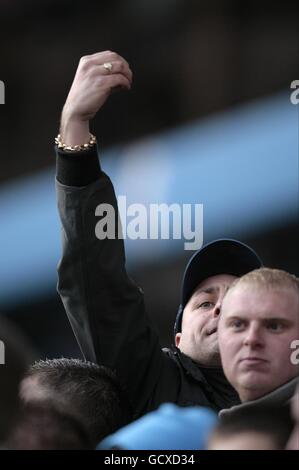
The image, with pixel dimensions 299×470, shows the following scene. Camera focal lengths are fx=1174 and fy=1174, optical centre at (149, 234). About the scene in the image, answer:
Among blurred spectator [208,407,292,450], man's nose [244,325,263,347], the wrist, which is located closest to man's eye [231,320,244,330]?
man's nose [244,325,263,347]

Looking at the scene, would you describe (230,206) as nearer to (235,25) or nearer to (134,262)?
(134,262)

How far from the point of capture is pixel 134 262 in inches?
246

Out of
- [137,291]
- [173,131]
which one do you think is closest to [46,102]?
[173,131]

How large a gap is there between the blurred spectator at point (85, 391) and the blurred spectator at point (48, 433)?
0.27m

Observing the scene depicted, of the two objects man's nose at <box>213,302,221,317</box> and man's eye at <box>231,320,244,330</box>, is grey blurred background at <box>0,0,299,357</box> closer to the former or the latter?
man's nose at <box>213,302,221,317</box>

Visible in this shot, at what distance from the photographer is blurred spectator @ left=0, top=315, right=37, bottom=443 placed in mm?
1815

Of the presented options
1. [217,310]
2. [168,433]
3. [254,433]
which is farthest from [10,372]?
[217,310]

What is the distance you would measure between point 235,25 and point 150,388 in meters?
5.66

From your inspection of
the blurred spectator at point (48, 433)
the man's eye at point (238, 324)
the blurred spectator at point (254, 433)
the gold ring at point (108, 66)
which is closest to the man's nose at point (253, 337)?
the man's eye at point (238, 324)

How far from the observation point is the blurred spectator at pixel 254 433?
1644mm

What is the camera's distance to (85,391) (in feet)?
7.14

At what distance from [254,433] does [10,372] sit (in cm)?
49

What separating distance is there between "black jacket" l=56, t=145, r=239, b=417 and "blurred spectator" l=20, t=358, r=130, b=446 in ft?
0.25

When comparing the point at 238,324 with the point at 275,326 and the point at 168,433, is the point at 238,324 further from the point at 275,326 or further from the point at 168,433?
the point at 168,433
